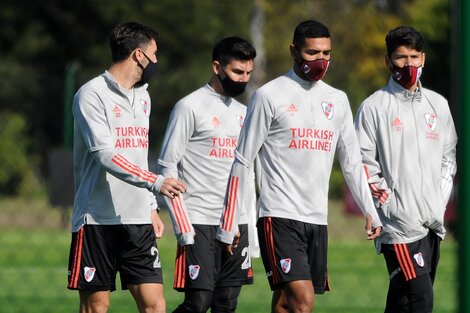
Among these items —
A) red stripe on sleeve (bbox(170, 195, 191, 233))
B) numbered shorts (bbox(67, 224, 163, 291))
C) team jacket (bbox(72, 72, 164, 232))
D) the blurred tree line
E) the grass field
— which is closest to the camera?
team jacket (bbox(72, 72, 164, 232))

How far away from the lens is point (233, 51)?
7.39m

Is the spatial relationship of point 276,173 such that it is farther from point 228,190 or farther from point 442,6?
point 442,6

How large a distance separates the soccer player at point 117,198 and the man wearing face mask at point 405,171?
1.34 metres

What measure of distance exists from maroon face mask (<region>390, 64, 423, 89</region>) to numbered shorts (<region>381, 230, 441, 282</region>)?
2.94 feet

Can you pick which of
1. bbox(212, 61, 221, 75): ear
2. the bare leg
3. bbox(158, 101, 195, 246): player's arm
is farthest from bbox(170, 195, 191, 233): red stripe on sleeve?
bbox(212, 61, 221, 75): ear

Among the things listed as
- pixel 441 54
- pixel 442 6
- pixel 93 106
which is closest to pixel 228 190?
pixel 93 106

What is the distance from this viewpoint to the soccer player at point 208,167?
739 centimetres

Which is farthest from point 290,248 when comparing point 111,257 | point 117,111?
point 117,111

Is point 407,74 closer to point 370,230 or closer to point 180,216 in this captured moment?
point 370,230

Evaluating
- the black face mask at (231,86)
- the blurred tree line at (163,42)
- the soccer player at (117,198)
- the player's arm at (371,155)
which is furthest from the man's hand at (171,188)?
the blurred tree line at (163,42)

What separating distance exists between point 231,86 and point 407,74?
110cm

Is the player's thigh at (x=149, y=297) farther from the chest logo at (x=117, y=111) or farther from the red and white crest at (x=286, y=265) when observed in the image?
the chest logo at (x=117, y=111)

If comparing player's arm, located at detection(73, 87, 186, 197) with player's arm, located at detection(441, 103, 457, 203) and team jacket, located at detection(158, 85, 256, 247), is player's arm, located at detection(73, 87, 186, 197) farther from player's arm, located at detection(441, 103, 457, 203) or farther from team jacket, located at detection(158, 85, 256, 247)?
player's arm, located at detection(441, 103, 457, 203)

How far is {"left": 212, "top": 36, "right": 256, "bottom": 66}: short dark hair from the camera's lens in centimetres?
738
